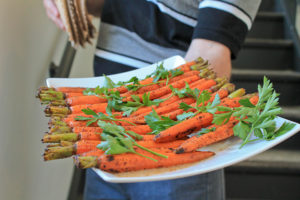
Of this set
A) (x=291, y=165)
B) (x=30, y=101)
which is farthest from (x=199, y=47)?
(x=291, y=165)

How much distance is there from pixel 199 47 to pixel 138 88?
210 mm

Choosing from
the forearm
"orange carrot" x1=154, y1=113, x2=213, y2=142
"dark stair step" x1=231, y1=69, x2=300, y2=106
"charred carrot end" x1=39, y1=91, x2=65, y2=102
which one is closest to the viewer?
"orange carrot" x1=154, y1=113, x2=213, y2=142

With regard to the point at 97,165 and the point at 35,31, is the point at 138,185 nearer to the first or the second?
the point at 97,165

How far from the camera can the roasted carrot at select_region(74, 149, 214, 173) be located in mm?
513

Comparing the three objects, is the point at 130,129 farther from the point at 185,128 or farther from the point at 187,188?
the point at 187,188

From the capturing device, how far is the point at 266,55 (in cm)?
253

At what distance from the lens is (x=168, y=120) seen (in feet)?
2.12

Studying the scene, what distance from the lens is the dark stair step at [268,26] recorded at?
105 inches

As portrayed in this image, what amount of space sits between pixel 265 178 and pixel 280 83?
673mm

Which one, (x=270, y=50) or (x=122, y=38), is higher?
(x=270, y=50)

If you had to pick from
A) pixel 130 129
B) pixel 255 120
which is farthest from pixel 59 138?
pixel 255 120

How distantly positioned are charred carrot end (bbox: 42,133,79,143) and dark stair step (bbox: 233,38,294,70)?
2118 millimetres

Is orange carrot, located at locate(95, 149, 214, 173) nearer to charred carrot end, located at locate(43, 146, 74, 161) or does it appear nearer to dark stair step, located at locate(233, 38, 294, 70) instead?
charred carrot end, located at locate(43, 146, 74, 161)

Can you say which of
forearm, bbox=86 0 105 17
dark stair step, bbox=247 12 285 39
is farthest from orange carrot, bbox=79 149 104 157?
dark stair step, bbox=247 12 285 39
